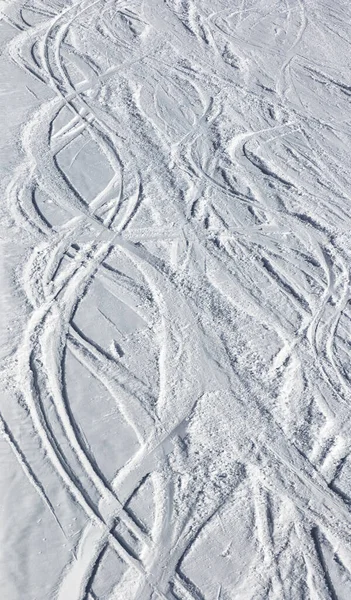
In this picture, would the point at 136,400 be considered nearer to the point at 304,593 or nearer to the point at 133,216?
the point at 304,593

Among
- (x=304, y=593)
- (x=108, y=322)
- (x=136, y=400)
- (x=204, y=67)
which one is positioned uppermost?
(x=204, y=67)

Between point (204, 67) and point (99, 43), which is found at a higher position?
point (99, 43)

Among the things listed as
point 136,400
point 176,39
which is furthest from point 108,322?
point 176,39

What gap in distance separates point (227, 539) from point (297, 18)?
24.7 feet

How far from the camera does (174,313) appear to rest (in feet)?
18.9

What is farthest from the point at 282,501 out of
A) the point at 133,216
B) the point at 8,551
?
the point at 133,216

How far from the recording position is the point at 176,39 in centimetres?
931

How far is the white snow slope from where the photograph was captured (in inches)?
172

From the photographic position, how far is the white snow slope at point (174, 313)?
436 centimetres

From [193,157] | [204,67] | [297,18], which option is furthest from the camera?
[297,18]

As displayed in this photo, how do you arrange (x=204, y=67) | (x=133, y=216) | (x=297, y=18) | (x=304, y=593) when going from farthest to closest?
(x=297, y=18)
(x=204, y=67)
(x=133, y=216)
(x=304, y=593)

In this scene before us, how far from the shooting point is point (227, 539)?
439cm

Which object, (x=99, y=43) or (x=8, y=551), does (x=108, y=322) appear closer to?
(x=8, y=551)

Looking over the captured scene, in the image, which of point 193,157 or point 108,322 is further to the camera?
point 193,157
